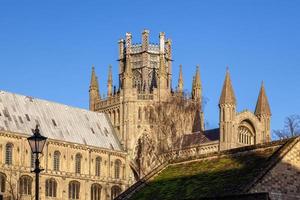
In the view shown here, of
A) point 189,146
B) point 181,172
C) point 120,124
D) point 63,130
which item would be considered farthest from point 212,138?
point 181,172

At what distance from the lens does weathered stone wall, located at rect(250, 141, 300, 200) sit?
31.3 metres

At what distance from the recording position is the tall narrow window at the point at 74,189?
10434 cm

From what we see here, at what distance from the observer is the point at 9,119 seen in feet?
328

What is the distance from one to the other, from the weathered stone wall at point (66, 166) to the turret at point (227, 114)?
1511cm

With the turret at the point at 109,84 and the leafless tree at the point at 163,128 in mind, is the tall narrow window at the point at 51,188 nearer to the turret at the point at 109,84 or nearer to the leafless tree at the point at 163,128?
the leafless tree at the point at 163,128

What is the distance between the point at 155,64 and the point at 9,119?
3691 centimetres

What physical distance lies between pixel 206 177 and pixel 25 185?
218 ft

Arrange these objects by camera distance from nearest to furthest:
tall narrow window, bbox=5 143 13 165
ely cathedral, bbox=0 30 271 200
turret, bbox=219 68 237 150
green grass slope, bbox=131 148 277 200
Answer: green grass slope, bbox=131 148 277 200 < tall narrow window, bbox=5 143 13 165 < ely cathedral, bbox=0 30 271 200 < turret, bbox=219 68 237 150

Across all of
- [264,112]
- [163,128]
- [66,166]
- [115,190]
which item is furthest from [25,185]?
[264,112]

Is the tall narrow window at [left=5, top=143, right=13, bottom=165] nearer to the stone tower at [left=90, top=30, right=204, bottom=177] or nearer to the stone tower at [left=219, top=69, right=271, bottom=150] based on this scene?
the stone tower at [left=90, top=30, right=204, bottom=177]

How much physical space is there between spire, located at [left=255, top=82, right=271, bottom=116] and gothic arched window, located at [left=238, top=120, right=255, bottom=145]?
8.50ft

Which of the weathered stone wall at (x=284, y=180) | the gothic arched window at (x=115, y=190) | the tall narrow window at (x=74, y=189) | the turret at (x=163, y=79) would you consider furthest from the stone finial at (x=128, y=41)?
the weathered stone wall at (x=284, y=180)

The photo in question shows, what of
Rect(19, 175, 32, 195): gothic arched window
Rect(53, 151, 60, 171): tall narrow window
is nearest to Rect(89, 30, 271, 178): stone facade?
Rect(53, 151, 60, 171): tall narrow window

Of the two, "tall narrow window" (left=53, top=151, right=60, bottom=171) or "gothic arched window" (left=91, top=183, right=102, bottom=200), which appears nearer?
"tall narrow window" (left=53, top=151, right=60, bottom=171)
